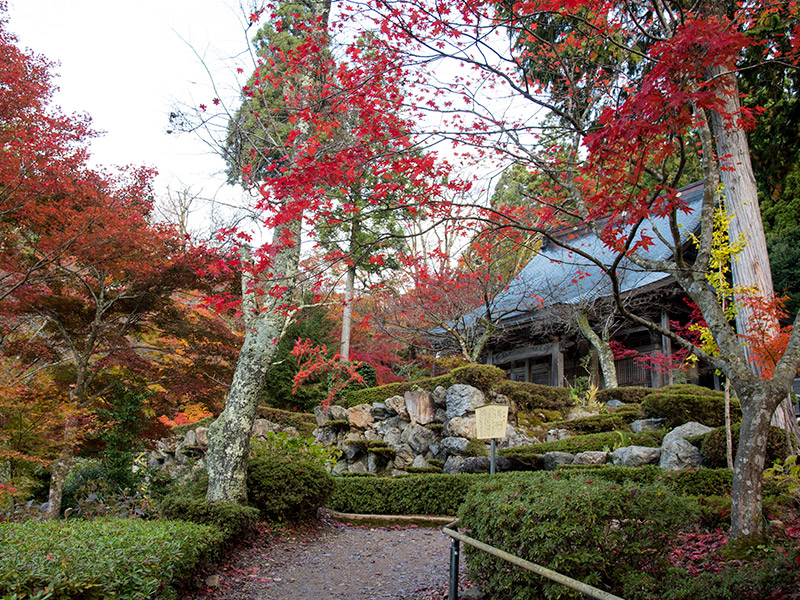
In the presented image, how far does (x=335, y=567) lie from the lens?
6184mm

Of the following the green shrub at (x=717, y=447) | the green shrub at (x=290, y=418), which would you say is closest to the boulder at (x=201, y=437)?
the green shrub at (x=290, y=418)

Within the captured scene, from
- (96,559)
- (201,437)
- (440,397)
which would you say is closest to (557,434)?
(440,397)

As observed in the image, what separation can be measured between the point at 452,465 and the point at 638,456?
3473 millimetres

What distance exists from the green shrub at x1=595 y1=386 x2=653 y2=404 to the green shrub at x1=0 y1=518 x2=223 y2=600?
33.6 ft

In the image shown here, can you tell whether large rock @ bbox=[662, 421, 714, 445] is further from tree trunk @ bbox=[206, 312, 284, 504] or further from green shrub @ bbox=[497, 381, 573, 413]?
tree trunk @ bbox=[206, 312, 284, 504]

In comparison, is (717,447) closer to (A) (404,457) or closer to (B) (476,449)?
(B) (476,449)

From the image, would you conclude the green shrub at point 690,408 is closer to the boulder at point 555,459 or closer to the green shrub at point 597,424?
the green shrub at point 597,424

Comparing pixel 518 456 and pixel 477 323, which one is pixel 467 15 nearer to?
pixel 518 456

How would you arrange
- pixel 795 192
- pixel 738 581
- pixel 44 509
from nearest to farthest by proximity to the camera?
pixel 738 581 < pixel 44 509 < pixel 795 192

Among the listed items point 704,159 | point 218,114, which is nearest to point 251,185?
point 218,114

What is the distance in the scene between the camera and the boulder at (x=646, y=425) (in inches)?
392

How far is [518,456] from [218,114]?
7374mm

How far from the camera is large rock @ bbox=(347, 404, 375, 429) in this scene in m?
13.4

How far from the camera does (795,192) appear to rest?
1552cm
